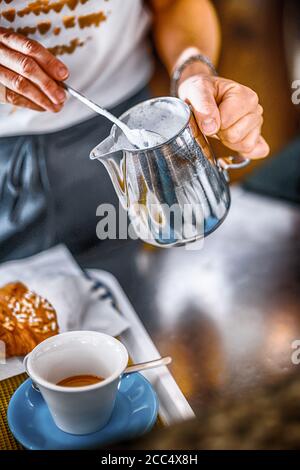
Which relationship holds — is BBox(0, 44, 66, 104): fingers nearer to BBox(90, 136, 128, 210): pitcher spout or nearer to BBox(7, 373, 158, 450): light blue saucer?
BBox(90, 136, 128, 210): pitcher spout

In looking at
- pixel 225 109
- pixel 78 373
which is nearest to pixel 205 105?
pixel 225 109

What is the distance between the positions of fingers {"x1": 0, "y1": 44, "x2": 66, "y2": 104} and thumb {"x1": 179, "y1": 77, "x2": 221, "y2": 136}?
0.43 ft

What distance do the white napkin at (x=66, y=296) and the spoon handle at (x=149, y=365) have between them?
63 millimetres

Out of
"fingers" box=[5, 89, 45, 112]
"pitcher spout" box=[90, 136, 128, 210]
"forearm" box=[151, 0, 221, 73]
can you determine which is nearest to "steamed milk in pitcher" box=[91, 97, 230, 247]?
"pitcher spout" box=[90, 136, 128, 210]

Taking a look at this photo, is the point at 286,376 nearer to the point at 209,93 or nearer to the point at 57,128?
the point at 209,93

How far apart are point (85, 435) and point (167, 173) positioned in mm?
226

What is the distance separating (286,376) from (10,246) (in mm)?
368

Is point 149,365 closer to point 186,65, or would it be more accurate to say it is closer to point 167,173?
point 167,173

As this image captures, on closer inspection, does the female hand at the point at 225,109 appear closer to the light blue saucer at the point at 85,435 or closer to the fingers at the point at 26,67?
the fingers at the point at 26,67

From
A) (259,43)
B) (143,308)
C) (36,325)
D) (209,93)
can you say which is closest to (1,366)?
(36,325)

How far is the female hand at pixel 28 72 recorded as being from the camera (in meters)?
0.61

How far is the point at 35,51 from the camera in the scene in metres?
0.61

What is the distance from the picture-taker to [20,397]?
0.58m

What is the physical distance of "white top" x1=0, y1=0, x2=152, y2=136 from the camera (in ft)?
2.26
